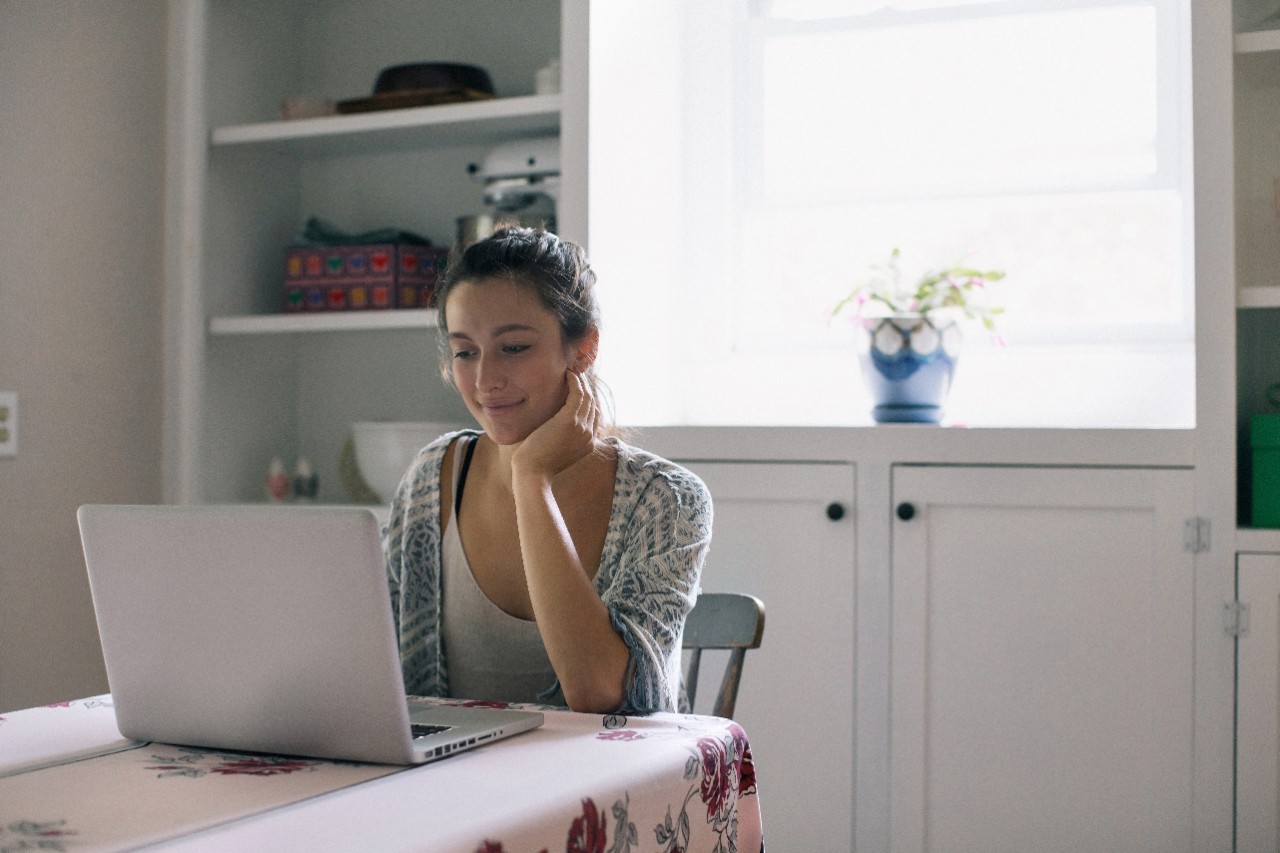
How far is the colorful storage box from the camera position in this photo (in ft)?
8.74

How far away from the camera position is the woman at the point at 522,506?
4.38 ft

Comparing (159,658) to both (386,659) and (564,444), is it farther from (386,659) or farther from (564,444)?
(564,444)

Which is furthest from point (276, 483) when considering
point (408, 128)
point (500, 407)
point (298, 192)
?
point (500, 407)

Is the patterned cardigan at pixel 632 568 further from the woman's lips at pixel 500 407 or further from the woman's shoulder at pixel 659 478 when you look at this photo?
the woman's lips at pixel 500 407

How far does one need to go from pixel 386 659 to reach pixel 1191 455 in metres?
1.62

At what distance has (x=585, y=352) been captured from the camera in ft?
5.05

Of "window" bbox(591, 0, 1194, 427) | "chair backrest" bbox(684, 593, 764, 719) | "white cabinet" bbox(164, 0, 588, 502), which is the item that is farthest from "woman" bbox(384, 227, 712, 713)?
"white cabinet" bbox(164, 0, 588, 502)

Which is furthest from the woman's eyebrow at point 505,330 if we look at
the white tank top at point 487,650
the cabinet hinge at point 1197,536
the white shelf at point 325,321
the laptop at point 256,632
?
the cabinet hinge at point 1197,536

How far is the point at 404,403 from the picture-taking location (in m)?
2.90

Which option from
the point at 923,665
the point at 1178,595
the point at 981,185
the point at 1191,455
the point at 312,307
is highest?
the point at 981,185

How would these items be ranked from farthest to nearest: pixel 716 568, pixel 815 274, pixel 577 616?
pixel 815 274, pixel 716 568, pixel 577 616

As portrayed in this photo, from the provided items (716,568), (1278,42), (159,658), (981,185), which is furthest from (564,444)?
(981,185)

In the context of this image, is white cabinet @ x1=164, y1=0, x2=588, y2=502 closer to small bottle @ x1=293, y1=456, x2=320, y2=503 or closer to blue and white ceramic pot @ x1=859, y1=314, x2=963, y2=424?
small bottle @ x1=293, y1=456, x2=320, y2=503

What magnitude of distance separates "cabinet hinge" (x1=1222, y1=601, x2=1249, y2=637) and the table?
51.5 inches
